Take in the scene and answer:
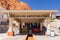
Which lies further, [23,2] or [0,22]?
[23,2]

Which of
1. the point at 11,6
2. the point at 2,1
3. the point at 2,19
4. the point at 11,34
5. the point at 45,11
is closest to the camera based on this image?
the point at 45,11

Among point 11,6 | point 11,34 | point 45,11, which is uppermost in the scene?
point 11,6

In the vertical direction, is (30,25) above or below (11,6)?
below

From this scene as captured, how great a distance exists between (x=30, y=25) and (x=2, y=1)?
3881 cm

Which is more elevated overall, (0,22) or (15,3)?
(15,3)

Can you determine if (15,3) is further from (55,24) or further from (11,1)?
(55,24)

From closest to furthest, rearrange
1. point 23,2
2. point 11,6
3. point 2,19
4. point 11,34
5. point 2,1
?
point 11,34 → point 2,19 → point 2,1 → point 11,6 → point 23,2

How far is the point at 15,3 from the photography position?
82.8 m

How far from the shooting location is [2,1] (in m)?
72.1

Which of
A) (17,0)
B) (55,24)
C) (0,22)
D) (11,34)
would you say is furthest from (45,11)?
(17,0)

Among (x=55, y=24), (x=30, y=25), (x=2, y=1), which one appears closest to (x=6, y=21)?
(x=30, y=25)

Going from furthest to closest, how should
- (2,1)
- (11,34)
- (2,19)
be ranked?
(2,1) < (2,19) < (11,34)

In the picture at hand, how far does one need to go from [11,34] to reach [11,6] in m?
60.0

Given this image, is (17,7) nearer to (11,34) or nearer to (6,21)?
(6,21)
